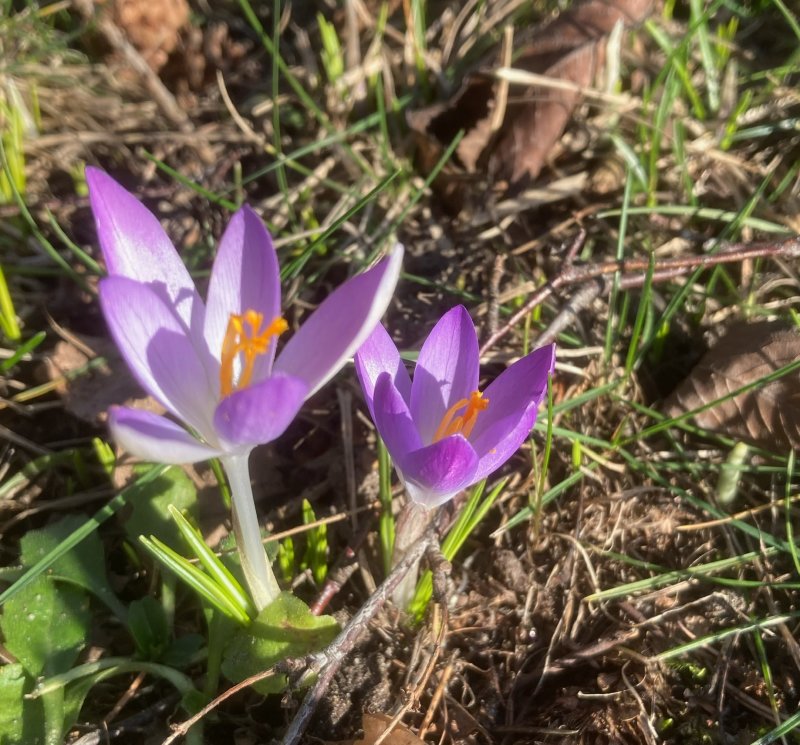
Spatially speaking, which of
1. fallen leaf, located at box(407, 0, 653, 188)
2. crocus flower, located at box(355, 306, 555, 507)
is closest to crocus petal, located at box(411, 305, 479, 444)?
crocus flower, located at box(355, 306, 555, 507)

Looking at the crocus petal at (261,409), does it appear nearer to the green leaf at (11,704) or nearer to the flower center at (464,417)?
the flower center at (464,417)

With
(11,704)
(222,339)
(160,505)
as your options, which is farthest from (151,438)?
(11,704)

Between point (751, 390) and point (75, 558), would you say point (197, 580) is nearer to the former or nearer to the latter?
point (75, 558)

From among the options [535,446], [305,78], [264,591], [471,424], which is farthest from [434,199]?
[264,591]

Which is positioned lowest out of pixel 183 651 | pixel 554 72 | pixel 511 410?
pixel 183 651

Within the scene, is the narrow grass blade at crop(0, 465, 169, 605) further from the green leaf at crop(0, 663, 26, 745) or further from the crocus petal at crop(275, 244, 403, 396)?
the crocus petal at crop(275, 244, 403, 396)

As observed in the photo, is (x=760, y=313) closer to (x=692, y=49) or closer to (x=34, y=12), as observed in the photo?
(x=692, y=49)
